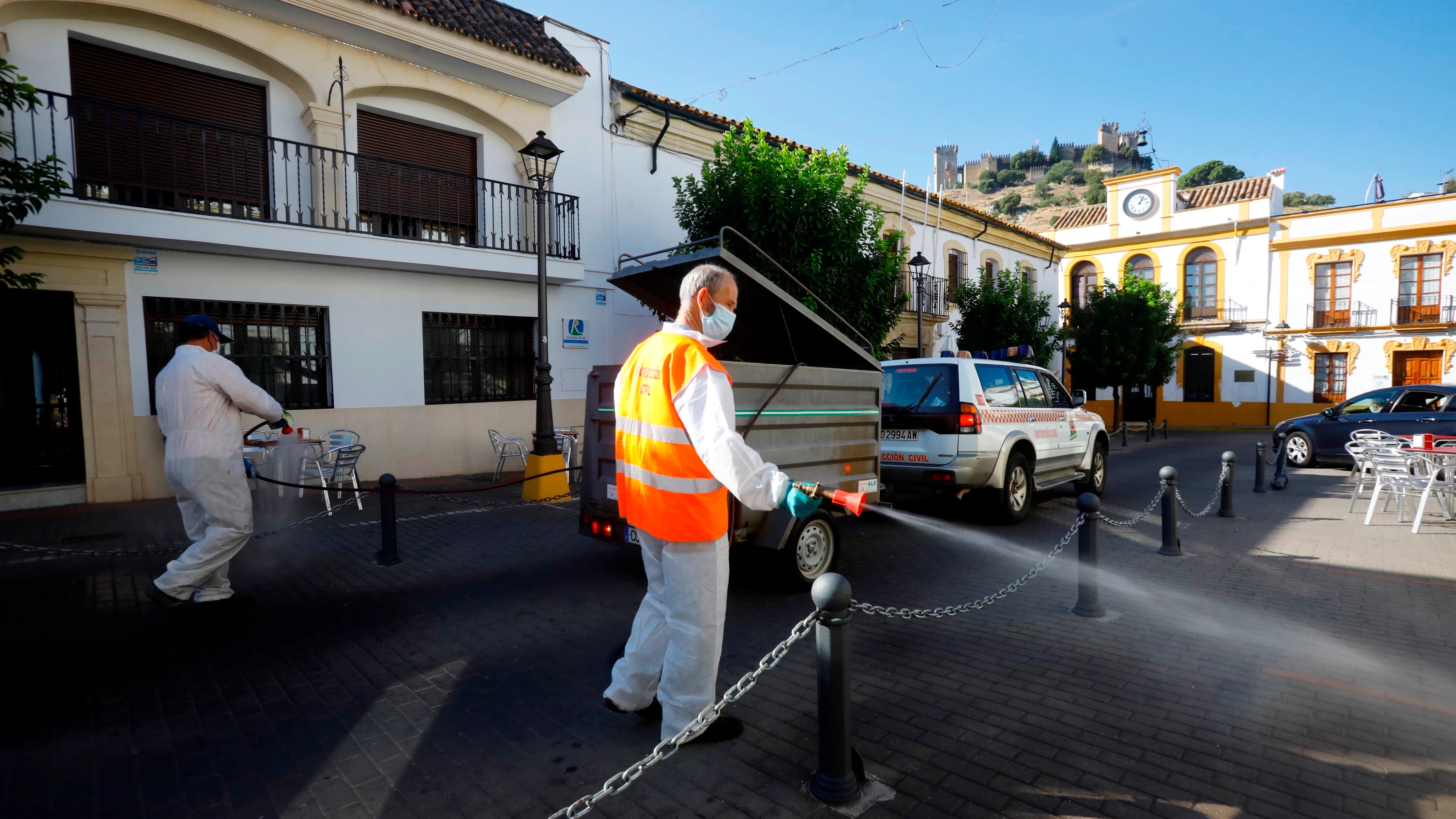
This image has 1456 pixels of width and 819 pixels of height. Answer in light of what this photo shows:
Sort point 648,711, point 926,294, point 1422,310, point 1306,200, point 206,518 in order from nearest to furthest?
point 648,711 < point 206,518 < point 926,294 < point 1422,310 < point 1306,200

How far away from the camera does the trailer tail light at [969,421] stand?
25.2ft

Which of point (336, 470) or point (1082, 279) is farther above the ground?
point (1082, 279)

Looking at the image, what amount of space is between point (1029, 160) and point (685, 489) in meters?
127

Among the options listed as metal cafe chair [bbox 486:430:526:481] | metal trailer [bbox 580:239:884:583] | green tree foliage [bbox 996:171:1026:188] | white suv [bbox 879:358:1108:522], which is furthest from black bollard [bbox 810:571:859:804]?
green tree foliage [bbox 996:171:1026:188]

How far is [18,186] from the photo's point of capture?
666 cm

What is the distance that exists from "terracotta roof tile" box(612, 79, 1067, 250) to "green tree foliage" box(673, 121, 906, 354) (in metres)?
1.04

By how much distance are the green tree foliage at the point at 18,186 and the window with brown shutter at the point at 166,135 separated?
2090 millimetres

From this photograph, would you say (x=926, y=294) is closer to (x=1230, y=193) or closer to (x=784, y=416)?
(x=784, y=416)

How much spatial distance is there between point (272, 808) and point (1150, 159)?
4656 centimetres

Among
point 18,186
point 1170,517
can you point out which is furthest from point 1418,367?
point 18,186

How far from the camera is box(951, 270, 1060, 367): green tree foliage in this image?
19.6 metres

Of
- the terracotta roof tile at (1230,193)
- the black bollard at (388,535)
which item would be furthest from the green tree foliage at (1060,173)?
the black bollard at (388,535)

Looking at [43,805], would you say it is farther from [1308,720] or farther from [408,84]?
[408,84]

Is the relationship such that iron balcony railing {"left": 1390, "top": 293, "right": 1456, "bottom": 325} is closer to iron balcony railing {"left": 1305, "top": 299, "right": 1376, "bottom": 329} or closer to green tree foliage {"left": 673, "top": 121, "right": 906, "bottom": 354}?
iron balcony railing {"left": 1305, "top": 299, "right": 1376, "bottom": 329}
